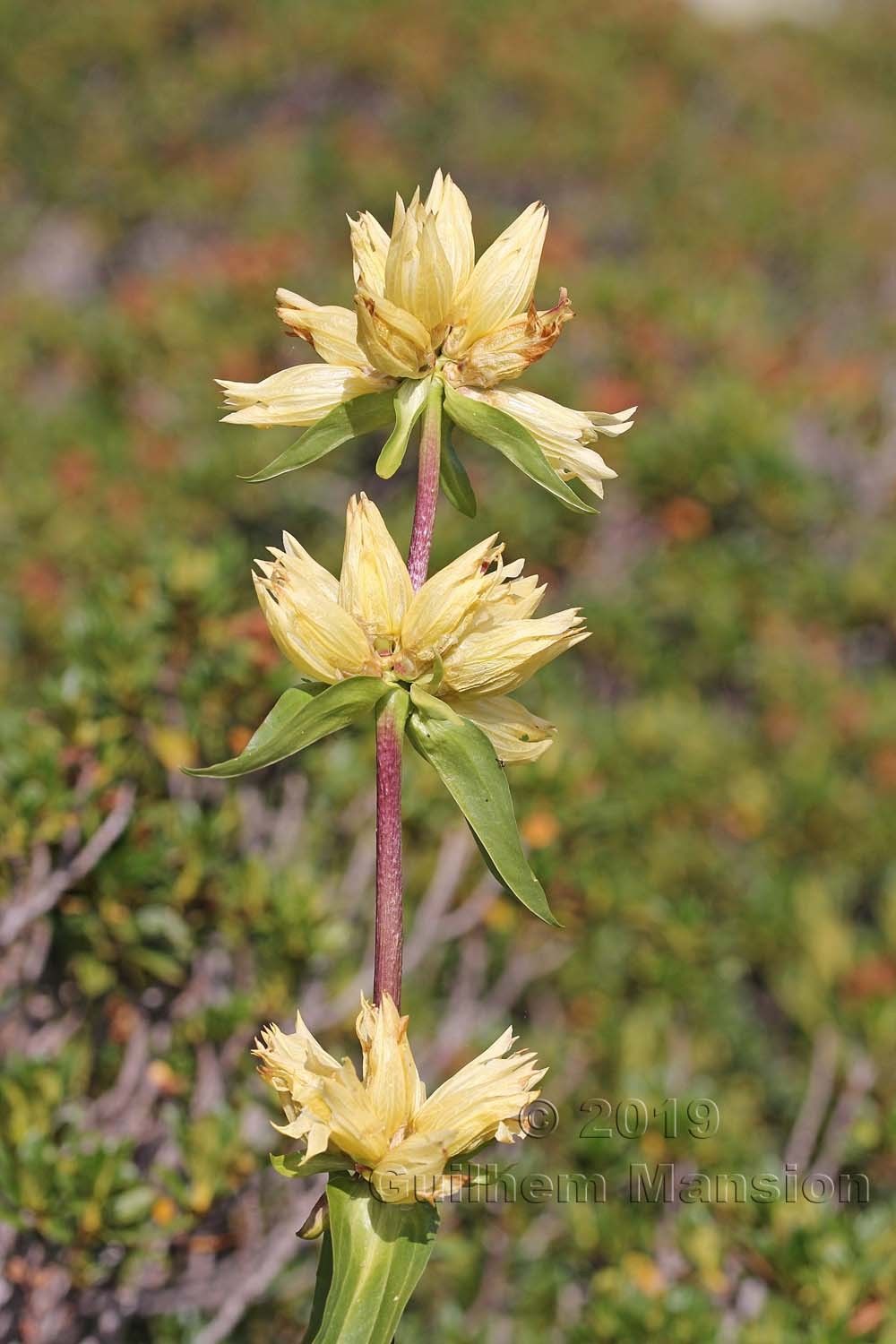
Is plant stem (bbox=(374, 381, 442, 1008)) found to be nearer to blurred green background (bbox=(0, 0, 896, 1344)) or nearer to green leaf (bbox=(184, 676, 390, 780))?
green leaf (bbox=(184, 676, 390, 780))

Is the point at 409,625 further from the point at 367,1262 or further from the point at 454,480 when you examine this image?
the point at 367,1262

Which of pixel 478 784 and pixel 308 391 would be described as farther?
pixel 308 391

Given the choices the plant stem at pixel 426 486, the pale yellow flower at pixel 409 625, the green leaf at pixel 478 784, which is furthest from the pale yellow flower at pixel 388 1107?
the plant stem at pixel 426 486

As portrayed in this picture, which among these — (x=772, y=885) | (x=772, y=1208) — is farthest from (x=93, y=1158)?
(x=772, y=885)

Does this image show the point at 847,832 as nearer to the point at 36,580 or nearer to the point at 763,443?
the point at 763,443

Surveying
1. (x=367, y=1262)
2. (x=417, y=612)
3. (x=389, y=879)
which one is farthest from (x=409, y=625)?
(x=367, y=1262)

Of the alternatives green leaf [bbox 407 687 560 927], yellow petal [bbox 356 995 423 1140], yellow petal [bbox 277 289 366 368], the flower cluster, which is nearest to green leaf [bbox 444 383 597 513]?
the flower cluster

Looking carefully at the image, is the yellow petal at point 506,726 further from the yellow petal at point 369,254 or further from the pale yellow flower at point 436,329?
the yellow petal at point 369,254
